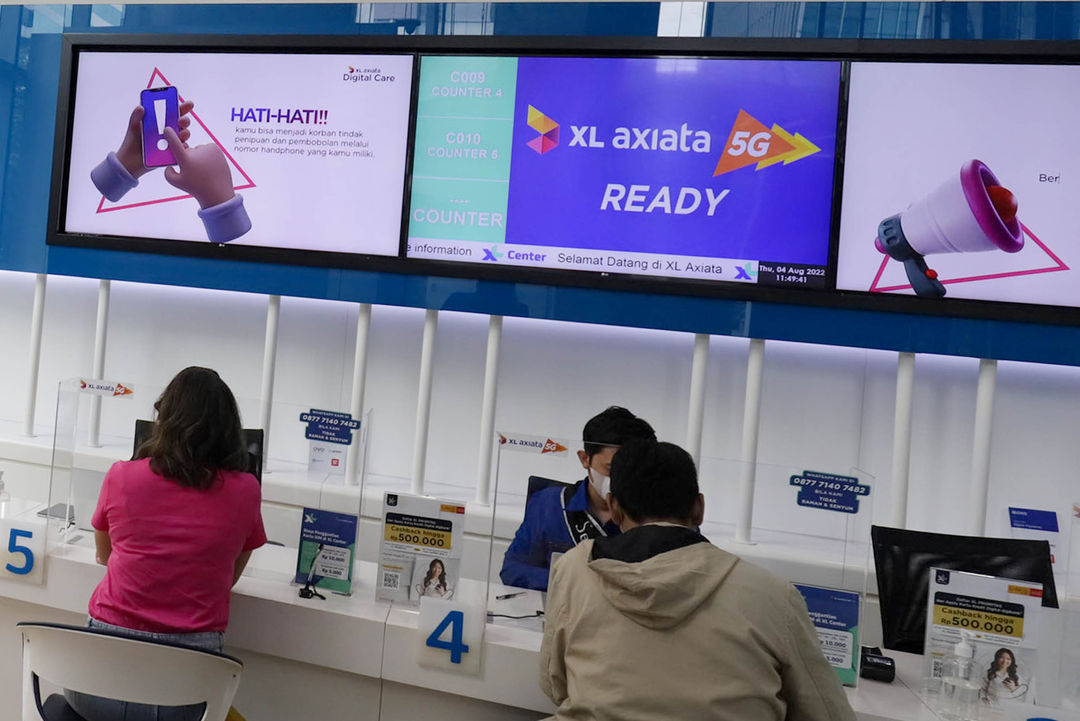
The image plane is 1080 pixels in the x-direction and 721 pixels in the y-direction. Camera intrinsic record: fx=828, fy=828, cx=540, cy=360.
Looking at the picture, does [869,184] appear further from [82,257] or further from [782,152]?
[82,257]

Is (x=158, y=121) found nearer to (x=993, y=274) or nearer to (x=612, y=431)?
(x=612, y=431)

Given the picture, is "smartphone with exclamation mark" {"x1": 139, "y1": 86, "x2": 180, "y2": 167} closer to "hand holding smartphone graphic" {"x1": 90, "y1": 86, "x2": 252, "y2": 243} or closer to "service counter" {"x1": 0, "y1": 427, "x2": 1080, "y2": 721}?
"hand holding smartphone graphic" {"x1": 90, "y1": 86, "x2": 252, "y2": 243}

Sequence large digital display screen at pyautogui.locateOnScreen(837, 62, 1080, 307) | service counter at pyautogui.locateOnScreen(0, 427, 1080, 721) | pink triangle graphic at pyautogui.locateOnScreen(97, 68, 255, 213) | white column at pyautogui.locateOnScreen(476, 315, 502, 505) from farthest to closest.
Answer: pink triangle graphic at pyautogui.locateOnScreen(97, 68, 255, 213) → white column at pyautogui.locateOnScreen(476, 315, 502, 505) → large digital display screen at pyautogui.locateOnScreen(837, 62, 1080, 307) → service counter at pyautogui.locateOnScreen(0, 427, 1080, 721)

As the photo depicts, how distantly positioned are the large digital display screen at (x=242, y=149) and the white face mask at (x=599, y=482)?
167cm

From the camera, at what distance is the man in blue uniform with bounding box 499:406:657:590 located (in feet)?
6.30

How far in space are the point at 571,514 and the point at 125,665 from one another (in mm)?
974

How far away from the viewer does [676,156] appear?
306cm

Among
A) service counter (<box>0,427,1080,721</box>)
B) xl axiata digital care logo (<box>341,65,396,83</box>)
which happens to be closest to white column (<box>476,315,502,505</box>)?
service counter (<box>0,427,1080,721</box>)

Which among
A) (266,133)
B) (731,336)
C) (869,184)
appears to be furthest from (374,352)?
(869,184)

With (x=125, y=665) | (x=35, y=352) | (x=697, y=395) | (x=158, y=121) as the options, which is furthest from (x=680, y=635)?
(x=35, y=352)

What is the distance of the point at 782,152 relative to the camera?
9.70 ft

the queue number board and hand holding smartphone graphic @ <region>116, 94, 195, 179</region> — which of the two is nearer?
the queue number board

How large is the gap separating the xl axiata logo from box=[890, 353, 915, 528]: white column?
4.89ft

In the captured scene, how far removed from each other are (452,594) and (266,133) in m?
2.24
